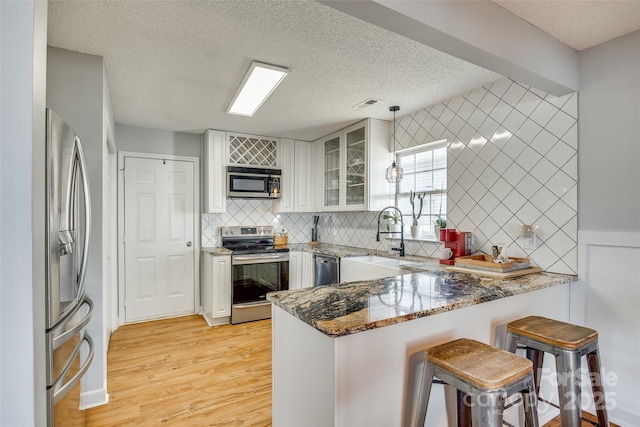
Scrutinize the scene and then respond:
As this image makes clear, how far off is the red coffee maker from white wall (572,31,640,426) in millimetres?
730

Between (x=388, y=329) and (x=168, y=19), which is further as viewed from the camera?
(x=168, y=19)

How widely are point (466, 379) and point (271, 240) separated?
11.2 feet

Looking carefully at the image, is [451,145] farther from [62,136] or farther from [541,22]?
[62,136]

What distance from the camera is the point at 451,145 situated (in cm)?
283

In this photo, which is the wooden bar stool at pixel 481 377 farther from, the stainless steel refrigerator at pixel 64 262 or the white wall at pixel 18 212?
the stainless steel refrigerator at pixel 64 262

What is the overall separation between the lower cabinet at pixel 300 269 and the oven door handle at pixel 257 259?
0.42 ft

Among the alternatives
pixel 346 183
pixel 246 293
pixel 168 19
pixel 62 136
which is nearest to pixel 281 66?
pixel 168 19

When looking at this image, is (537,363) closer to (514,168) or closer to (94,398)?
(514,168)

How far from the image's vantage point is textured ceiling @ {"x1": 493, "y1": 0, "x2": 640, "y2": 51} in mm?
1587

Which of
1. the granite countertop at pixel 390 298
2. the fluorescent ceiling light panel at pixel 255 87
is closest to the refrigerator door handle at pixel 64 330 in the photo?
the granite countertop at pixel 390 298

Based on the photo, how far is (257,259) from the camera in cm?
376

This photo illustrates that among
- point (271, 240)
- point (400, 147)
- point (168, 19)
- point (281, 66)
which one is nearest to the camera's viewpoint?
point (168, 19)


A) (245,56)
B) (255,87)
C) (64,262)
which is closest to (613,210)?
(245,56)

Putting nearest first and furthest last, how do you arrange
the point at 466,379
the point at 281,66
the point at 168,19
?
the point at 466,379 < the point at 168,19 < the point at 281,66
